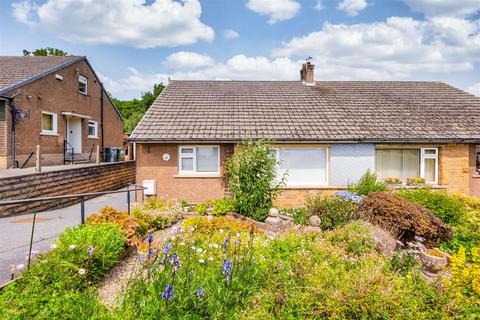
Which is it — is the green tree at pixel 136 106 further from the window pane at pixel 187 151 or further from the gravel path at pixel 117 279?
the gravel path at pixel 117 279

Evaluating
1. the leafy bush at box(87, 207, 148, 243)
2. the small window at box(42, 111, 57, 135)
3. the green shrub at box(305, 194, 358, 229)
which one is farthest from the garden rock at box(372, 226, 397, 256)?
the small window at box(42, 111, 57, 135)

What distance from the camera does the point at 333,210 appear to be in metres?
8.57

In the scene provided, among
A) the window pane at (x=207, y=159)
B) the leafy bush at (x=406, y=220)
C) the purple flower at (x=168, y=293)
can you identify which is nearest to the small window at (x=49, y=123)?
the window pane at (x=207, y=159)

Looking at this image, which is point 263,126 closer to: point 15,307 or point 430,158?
point 430,158

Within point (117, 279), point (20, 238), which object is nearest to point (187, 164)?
point (20, 238)

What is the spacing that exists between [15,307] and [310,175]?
10511 mm

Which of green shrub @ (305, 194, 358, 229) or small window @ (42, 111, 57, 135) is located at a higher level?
small window @ (42, 111, 57, 135)

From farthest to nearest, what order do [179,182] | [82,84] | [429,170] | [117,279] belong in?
[82,84], [429,170], [179,182], [117,279]

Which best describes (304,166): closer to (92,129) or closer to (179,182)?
(179,182)

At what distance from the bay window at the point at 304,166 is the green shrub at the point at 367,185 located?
3.98ft

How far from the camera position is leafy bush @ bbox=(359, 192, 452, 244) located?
7.34 meters

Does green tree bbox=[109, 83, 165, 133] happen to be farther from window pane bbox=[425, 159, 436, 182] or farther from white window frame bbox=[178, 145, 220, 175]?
window pane bbox=[425, 159, 436, 182]

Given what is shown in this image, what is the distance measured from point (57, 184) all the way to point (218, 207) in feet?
24.3

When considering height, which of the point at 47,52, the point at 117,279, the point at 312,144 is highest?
the point at 47,52
